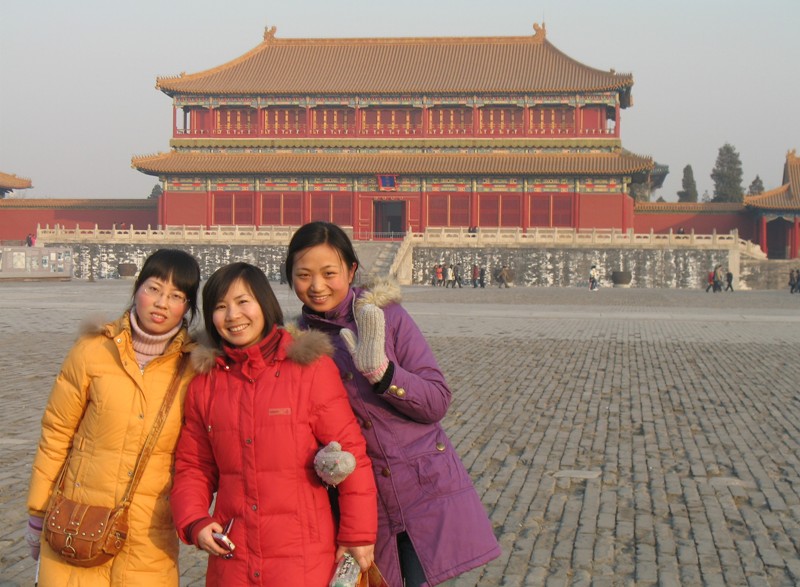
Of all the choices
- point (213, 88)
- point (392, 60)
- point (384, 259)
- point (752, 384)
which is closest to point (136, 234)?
point (213, 88)

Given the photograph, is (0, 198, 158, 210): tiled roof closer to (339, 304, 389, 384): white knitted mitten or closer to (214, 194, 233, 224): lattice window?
(214, 194, 233, 224): lattice window

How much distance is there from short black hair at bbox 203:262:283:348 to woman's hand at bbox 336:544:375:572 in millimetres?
737

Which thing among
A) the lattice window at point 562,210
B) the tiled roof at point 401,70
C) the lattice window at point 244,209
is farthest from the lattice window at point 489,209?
the lattice window at point 244,209

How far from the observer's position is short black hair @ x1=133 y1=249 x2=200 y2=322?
10.9ft

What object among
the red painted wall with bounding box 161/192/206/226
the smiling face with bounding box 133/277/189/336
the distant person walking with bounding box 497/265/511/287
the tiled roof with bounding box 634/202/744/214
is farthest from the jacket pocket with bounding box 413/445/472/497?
the tiled roof with bounding box 634/202/744/214

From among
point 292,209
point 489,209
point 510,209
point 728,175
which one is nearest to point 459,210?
point 489,209

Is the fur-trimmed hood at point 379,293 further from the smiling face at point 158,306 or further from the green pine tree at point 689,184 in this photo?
the green pine tree at point 689,184

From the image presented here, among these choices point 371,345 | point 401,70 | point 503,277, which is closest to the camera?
point 371,345

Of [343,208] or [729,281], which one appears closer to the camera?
[729,281]

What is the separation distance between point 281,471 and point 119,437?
0.59 m

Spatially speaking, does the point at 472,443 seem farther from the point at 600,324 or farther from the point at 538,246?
the point at 538,246

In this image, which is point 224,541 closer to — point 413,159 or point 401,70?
point 413,159

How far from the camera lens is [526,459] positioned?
6875 mm

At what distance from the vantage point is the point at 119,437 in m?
3.17
